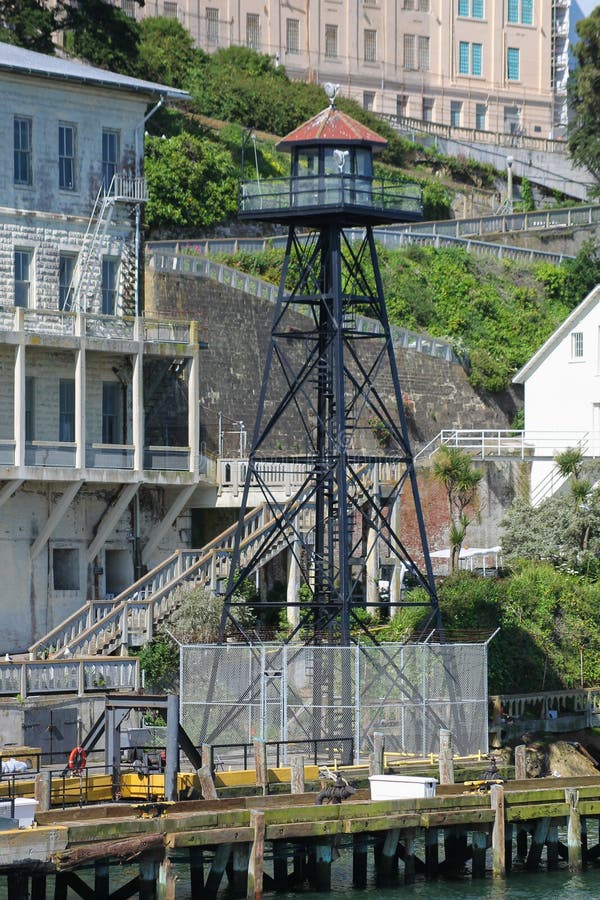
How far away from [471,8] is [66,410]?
6354 cm

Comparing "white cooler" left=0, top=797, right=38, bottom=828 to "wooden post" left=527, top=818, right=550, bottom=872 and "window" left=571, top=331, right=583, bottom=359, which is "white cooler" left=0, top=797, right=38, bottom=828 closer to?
"wooden post" left=527, top=818, right=550, bottom=872

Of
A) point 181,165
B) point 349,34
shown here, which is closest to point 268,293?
point 181,165

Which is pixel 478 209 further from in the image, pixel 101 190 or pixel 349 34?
pixel 101 190

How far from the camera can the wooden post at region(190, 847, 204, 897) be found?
123 feet

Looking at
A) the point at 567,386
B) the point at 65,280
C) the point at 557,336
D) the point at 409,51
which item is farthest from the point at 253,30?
the point at 65,280

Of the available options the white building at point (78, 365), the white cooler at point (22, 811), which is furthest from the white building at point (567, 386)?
the white cooler at point (22, 811)

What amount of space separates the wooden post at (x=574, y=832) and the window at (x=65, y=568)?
57.1ft

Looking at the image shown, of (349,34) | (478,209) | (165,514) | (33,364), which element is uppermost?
(349,34)

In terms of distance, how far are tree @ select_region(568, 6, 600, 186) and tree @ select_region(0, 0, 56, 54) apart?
19.5 metres

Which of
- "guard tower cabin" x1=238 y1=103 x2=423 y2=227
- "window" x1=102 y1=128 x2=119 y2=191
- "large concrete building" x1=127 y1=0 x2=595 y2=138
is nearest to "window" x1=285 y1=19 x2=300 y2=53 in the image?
"large concrete building" x1=127 y1=0 x2=595 y2=138

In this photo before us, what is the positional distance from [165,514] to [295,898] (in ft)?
63.2

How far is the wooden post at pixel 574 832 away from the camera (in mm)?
40531

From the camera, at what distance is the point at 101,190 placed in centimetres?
5688

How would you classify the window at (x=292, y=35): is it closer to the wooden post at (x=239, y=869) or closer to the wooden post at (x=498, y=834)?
the wooden post at (x=498, y=834)
